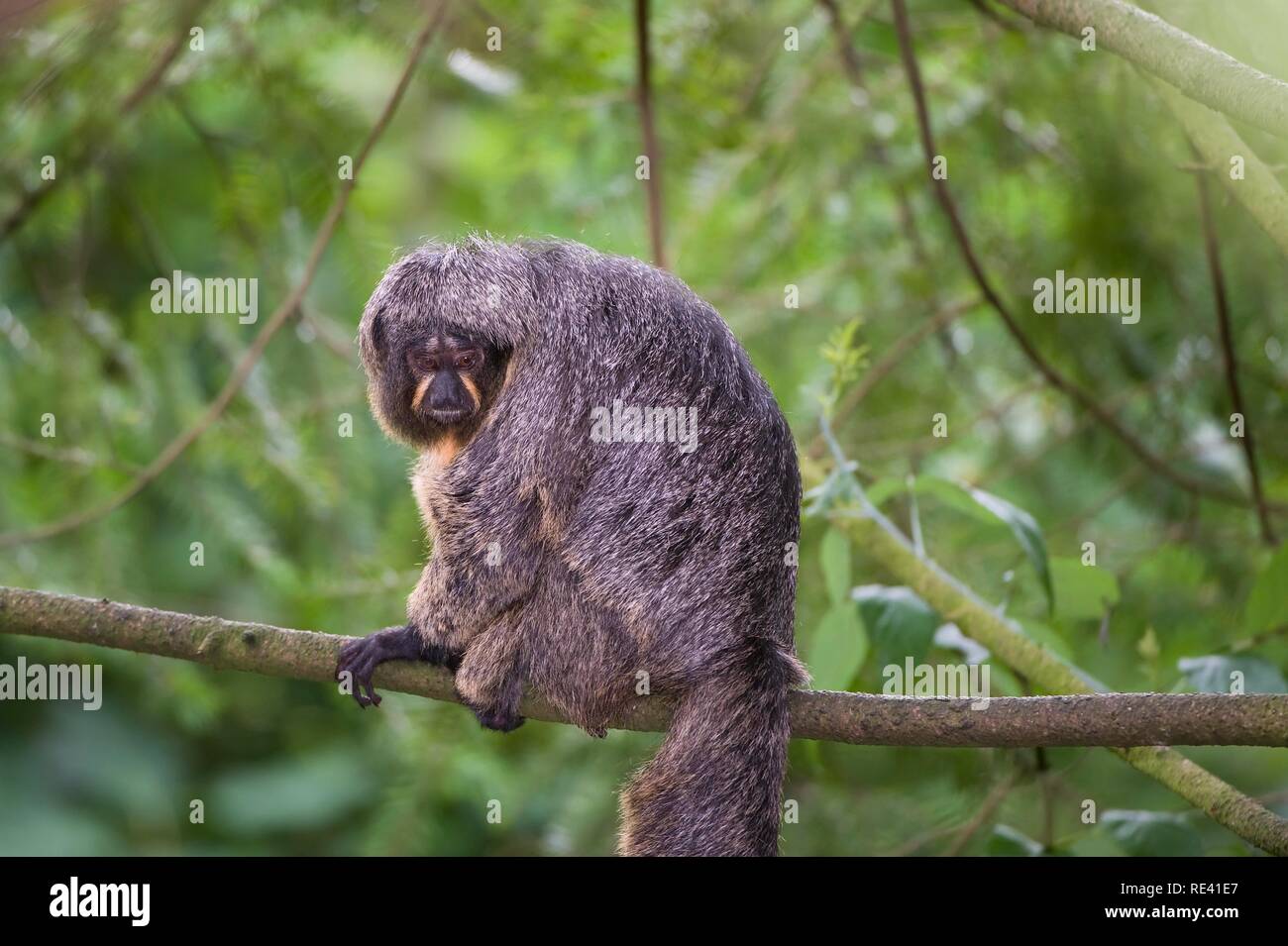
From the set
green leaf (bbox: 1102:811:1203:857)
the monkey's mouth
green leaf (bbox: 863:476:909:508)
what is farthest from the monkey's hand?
green leaf (bbox: 1102:811:1203:857)

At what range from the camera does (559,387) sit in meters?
3.47

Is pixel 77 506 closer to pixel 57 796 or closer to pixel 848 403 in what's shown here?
pixel 57 796

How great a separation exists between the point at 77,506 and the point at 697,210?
2.67 metres

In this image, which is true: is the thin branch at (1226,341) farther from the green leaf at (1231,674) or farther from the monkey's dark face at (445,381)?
the monkey's dark face at (445,381)

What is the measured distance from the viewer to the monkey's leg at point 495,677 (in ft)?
11.1

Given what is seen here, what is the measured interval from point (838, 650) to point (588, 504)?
31.6 inches

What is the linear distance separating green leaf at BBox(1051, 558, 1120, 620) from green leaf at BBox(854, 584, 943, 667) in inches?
18.3

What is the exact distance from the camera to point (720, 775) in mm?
A: 3182

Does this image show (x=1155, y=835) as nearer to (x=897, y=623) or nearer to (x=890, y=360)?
(x=897, y=623)

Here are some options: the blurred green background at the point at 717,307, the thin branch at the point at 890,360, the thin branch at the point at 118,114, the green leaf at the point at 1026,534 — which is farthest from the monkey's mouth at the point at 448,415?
the thin branch at the point at 118,114

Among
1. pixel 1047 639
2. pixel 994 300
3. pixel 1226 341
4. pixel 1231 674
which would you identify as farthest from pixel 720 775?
pixel 1226 341

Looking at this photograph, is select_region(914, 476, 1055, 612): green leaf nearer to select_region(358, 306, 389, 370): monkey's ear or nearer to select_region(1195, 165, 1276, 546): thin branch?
select_region(1195, 165, 1276, 546): thin branch

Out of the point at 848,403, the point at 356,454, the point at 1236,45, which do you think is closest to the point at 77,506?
the point at 356,454

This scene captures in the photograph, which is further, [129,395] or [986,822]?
[129,395]
